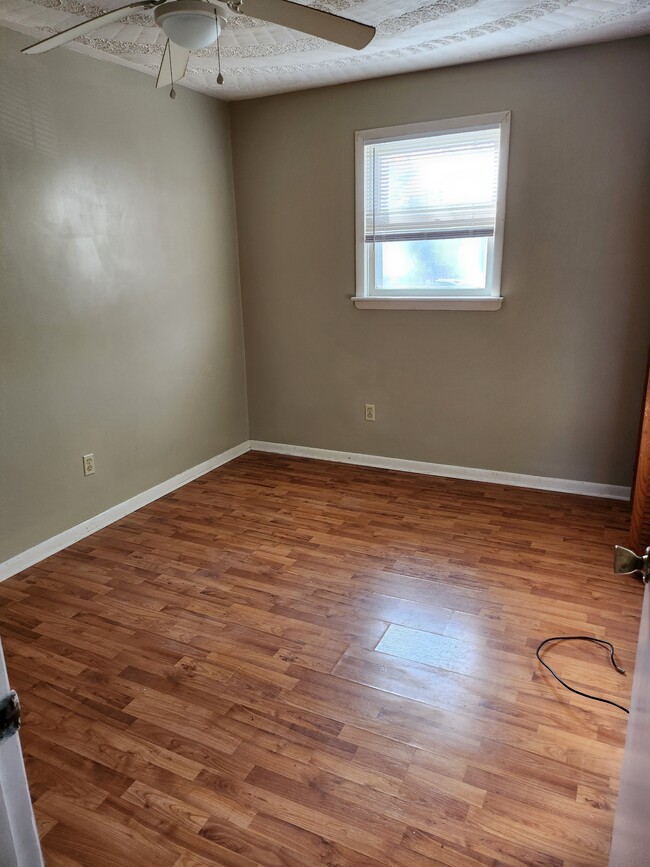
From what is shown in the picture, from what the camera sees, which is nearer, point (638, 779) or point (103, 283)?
point (638, 779)

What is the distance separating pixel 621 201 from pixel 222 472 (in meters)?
2.93

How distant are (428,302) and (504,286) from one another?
462mm

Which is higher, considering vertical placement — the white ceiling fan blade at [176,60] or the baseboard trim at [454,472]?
the white ceiling fan blade at [176,60]

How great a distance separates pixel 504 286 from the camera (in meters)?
3.46

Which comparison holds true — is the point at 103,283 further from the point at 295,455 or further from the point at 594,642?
the point at 594,642

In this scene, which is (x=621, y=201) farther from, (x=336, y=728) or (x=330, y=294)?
(x=336, y=728)

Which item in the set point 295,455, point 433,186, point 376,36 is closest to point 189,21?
point 376,36

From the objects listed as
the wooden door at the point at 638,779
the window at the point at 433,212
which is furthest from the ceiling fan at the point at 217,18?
the wooden door at the point at 638,779

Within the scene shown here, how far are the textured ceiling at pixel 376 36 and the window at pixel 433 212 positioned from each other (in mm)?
377

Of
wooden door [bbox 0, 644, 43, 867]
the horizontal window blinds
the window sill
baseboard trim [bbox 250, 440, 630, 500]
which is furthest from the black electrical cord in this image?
the horizontal window blinds

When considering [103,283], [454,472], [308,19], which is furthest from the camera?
[454,472]

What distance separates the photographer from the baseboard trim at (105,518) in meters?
2.79

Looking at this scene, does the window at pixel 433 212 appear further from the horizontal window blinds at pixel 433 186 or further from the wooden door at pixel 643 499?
the wooden door at pixel 643 499

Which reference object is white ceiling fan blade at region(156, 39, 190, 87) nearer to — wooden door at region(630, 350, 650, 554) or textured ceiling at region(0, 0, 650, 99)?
textured ceiling at region(0, 0, 650, 99)
